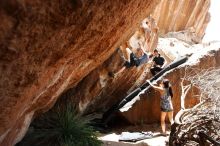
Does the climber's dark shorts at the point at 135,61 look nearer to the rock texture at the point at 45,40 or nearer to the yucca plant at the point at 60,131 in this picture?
the yucca plant at the point at 60,131

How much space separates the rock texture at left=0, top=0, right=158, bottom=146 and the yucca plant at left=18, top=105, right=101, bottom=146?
145 inches

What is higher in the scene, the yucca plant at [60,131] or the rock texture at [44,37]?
the rock texture at [44,37]

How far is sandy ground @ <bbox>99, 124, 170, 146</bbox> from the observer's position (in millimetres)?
11961

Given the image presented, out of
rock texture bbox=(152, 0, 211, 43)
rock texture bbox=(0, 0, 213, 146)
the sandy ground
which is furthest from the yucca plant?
rock texture bbox=(152, 0, 211, 43)

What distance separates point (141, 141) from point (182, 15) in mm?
25116

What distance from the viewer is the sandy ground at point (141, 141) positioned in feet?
A: 39.2

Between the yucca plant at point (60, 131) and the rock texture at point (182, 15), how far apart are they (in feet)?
70.8

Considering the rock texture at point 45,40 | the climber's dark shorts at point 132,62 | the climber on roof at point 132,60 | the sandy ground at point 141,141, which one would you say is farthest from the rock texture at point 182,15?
the rock texture at point 45,40

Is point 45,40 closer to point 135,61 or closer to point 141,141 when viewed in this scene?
point 141,141

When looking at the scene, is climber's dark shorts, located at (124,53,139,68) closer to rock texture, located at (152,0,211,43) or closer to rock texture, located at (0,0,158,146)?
rock texture, located at (0,0,158,146)

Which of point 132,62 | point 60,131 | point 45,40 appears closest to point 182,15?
point 132,62

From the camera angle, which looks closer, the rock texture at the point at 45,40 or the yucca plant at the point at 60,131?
the rock texture at the point at 45,40

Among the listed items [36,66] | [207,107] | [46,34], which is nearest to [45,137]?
[207,107]

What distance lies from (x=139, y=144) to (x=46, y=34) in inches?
288
